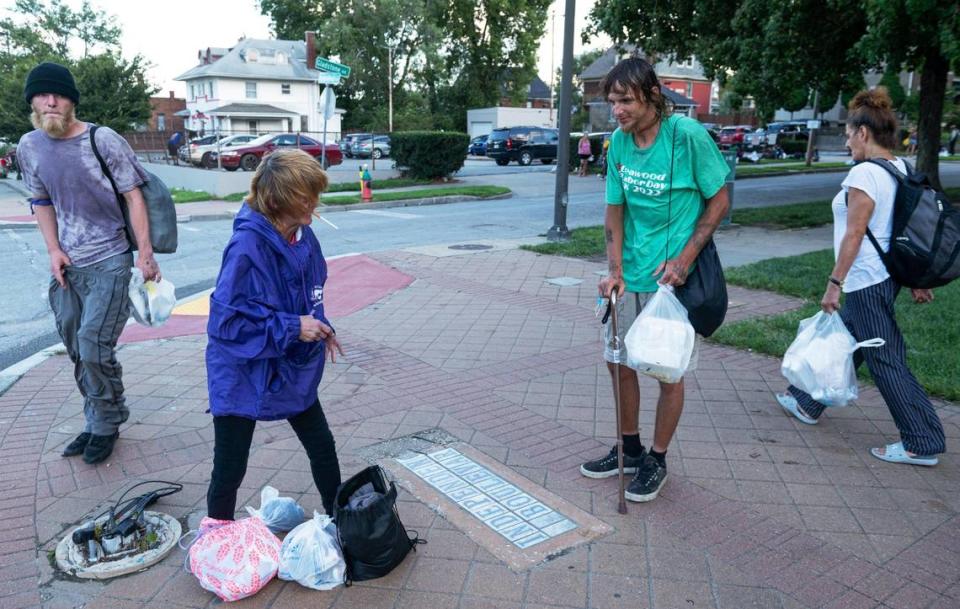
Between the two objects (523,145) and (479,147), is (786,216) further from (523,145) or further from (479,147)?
(479,147)

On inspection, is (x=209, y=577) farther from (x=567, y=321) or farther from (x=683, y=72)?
(x=683, y=72)

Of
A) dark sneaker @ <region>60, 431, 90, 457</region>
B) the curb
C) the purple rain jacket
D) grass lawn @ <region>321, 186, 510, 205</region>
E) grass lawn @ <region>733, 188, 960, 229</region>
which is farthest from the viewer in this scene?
grass lawn @ <region>321, 186, 510, 205</region>

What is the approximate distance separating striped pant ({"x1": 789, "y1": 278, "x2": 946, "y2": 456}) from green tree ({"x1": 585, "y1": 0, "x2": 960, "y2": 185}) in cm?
909

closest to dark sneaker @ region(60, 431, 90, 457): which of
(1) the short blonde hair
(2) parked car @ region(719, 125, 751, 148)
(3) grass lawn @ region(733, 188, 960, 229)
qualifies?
(1) the short blonde hair

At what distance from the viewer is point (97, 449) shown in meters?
3.89

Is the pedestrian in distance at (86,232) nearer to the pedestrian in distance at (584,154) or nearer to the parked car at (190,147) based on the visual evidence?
the pedestrian in distance at (584,154)

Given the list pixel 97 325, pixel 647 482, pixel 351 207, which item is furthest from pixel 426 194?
pixel 647 482

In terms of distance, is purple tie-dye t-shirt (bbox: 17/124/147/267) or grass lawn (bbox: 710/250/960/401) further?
grass lawn (bbox: 710/250/960/401)

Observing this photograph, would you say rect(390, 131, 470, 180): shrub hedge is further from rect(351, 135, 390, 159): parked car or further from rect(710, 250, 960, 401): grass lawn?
rect(351, 135, 390, 159): parked car

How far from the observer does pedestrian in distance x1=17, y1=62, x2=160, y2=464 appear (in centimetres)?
369

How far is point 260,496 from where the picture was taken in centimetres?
348

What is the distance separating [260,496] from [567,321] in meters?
3.86

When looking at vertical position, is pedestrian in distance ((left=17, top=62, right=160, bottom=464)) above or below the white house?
below

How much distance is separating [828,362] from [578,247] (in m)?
6.67
